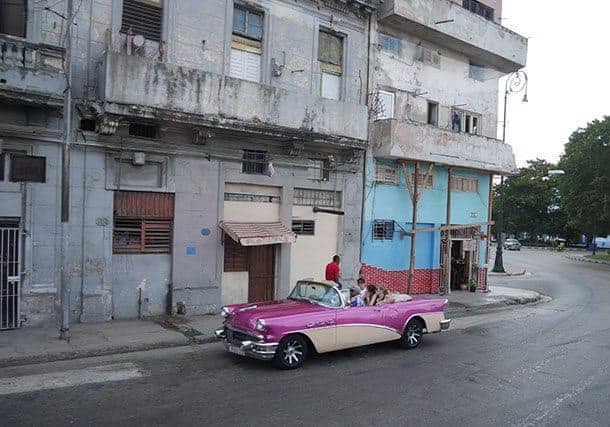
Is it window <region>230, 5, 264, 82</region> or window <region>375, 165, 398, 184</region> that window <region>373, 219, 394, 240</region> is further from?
window <region>230, 5, 264, 82</region>

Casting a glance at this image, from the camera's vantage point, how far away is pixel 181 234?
1312 cm

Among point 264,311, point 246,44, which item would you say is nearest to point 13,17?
point 246,44

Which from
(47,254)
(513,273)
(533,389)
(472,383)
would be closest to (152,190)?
(47,254)

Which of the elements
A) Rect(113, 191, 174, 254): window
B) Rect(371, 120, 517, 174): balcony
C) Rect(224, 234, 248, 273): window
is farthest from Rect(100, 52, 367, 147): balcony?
Rect(224, 234, 248, 273): window

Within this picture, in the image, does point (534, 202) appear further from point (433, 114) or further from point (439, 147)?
point (439, 147)

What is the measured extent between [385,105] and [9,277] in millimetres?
12358

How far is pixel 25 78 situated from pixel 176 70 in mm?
3126

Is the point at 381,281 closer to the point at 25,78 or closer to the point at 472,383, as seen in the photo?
the point at 472,383

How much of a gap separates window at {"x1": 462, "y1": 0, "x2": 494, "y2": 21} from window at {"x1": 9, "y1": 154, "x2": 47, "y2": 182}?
56.5ft

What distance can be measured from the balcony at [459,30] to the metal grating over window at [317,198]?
6079 mm

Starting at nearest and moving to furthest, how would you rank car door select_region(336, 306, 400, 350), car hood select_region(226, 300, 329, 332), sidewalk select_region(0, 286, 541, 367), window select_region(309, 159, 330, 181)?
car hood select_region(226, 300, 329, 332) < sidewalk select_region(0, 286, 541, 367) < car door select_region(336, 306, 400, 350) < window select_region(309, 159, 330, 181)

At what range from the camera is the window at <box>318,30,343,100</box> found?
16062 mm

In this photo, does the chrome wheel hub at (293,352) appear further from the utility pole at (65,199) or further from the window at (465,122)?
the window at (465,122)

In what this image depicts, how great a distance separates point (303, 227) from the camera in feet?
51.8
